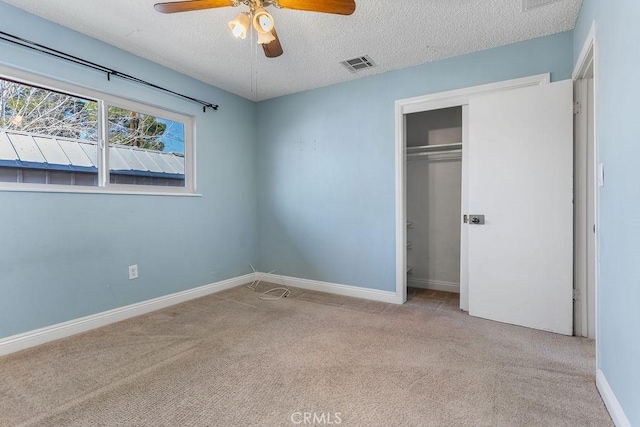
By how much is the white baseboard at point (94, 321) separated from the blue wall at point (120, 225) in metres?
0.05

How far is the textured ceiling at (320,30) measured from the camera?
2139 millimetres

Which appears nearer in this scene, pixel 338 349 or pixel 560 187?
pixel 338 349

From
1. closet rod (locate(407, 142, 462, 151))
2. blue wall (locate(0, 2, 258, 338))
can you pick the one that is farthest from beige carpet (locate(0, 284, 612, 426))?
closet rod (locate(407, 142, 462, 151))

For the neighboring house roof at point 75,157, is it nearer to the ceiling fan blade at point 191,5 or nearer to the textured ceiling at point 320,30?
the textured ceiling at point 320,30

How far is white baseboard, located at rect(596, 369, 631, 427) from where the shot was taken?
1.31 m

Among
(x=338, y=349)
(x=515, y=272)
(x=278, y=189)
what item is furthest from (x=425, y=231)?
(x=338, y=349)

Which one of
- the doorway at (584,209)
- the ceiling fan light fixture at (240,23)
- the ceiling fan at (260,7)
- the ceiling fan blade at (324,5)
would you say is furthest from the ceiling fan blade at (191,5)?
the doorway at (584,209)

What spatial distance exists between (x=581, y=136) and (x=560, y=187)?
422 millimetres

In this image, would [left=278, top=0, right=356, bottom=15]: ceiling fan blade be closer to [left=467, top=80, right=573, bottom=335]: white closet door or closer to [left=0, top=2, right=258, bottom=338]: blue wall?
[left=467, top=80, right=573, bottom=335]: white closet door

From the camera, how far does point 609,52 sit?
1.50 m

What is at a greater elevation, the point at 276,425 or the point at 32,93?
the point at 32,93

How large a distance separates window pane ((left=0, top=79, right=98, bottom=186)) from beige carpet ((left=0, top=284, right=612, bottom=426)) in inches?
Answer: 52.0

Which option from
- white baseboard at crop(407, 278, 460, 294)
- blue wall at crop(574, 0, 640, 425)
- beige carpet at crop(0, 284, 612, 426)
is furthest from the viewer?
white baseboard at crop(407, 278, 460, 294)

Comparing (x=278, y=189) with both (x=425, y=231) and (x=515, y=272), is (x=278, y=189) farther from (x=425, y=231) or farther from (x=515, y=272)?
(x=515, y=272)
